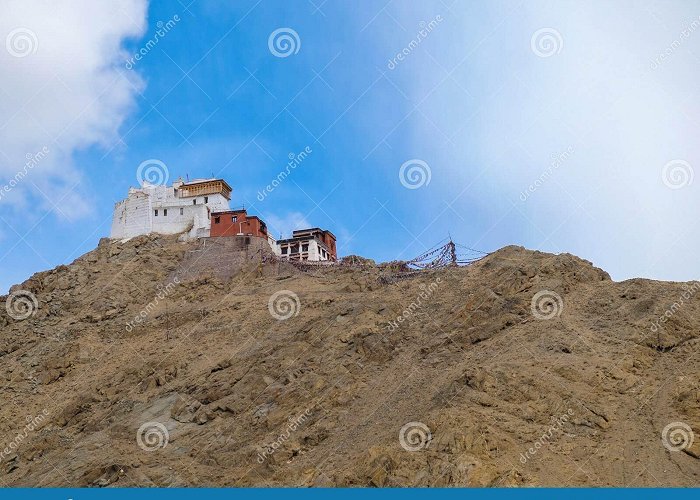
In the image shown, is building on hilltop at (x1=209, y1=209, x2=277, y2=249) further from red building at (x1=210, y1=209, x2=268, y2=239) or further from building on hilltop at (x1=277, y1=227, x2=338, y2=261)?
building on hilltop at (x1=277, y1=227, x2=338, y2=261)

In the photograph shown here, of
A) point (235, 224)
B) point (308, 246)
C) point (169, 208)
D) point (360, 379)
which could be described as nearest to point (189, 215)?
point (169, 208)

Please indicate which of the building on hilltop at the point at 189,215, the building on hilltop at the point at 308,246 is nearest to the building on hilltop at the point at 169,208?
the building on hilltop at the point at 189,215

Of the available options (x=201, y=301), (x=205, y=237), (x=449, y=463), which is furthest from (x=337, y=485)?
(x=205, y=237)

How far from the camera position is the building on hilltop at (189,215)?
2366 inches

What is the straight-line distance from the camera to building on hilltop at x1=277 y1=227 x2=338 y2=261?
→ 65.6 m

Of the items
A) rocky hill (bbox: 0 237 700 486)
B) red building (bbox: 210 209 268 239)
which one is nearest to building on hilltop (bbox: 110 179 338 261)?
red building (bbox: 210 209 268 239)

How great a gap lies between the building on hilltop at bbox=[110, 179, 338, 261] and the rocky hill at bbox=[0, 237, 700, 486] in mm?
5517

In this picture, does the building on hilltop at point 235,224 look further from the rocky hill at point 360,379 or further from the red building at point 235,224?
the rocky hill at point 360,379

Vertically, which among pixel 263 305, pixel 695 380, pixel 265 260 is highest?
pixel 265 260

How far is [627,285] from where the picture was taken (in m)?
40.8

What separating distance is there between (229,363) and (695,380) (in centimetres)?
2273

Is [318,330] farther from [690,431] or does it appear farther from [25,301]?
[25,301]

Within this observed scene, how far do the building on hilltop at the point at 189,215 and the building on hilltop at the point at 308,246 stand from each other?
0.08 metres

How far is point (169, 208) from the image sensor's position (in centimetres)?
6284
